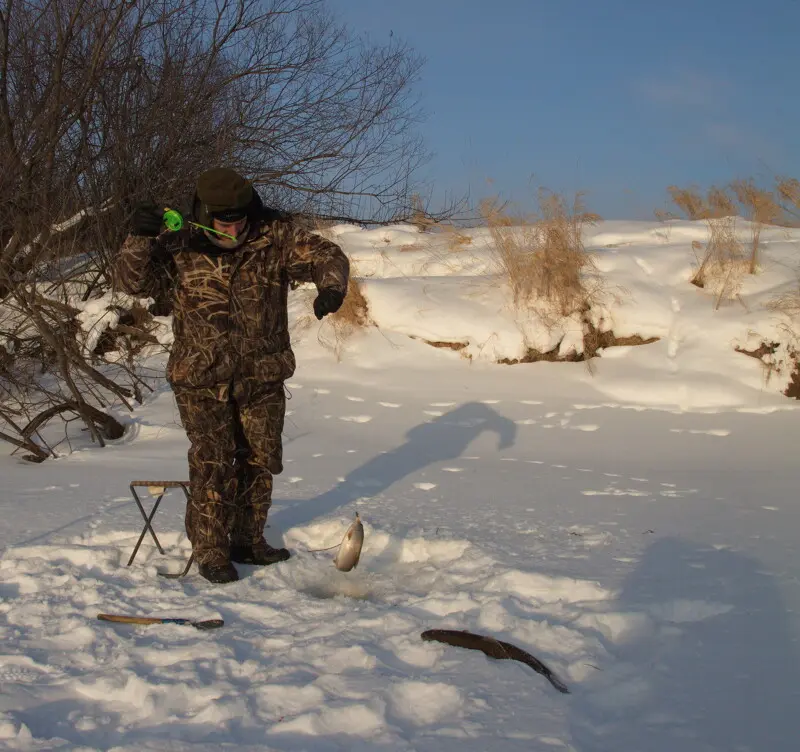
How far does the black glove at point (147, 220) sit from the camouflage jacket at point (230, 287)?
0.26ft

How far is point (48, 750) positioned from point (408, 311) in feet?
22.0

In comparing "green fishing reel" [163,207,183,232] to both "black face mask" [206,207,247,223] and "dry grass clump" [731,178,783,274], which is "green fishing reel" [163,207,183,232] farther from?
"dry grass clump" [731,178,783,274]

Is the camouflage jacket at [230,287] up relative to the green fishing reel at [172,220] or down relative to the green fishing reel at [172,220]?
down

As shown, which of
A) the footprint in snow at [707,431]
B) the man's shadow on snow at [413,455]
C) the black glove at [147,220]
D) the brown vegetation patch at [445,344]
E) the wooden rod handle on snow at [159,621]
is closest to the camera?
the wooden rod handle on snow at [159,621]

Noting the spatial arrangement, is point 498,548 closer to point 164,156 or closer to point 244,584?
point 244,584

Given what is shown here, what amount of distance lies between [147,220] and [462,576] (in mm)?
1929

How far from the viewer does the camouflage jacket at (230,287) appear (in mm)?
3494

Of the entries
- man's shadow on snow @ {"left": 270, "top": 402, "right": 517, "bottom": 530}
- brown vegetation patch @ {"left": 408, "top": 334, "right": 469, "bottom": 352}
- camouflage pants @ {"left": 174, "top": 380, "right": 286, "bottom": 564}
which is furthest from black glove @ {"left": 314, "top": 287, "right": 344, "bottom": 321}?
brown vegetation patch @ {"left": 408, "top": 334, "right": 469, "bottom": 352}

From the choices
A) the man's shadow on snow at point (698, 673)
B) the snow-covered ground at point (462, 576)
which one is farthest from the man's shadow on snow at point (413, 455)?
the man's shadow on snow at point (698, 673)

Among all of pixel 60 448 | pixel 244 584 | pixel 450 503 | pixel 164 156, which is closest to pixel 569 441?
pixel 450 503

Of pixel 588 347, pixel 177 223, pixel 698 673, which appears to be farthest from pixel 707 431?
pixel 177 223

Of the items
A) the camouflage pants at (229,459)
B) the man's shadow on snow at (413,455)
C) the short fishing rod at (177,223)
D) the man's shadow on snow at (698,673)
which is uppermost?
the short fishing rod at (177,223)

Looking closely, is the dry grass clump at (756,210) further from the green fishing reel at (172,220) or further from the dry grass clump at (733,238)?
the green fishing reel at (172,220)

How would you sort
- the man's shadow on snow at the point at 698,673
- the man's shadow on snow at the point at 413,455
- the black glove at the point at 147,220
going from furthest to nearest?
the man's shadow on snow at the point at 413,455 < the black glove at the point at 147,220 < the man's shadow on snow at the point at 698,673
